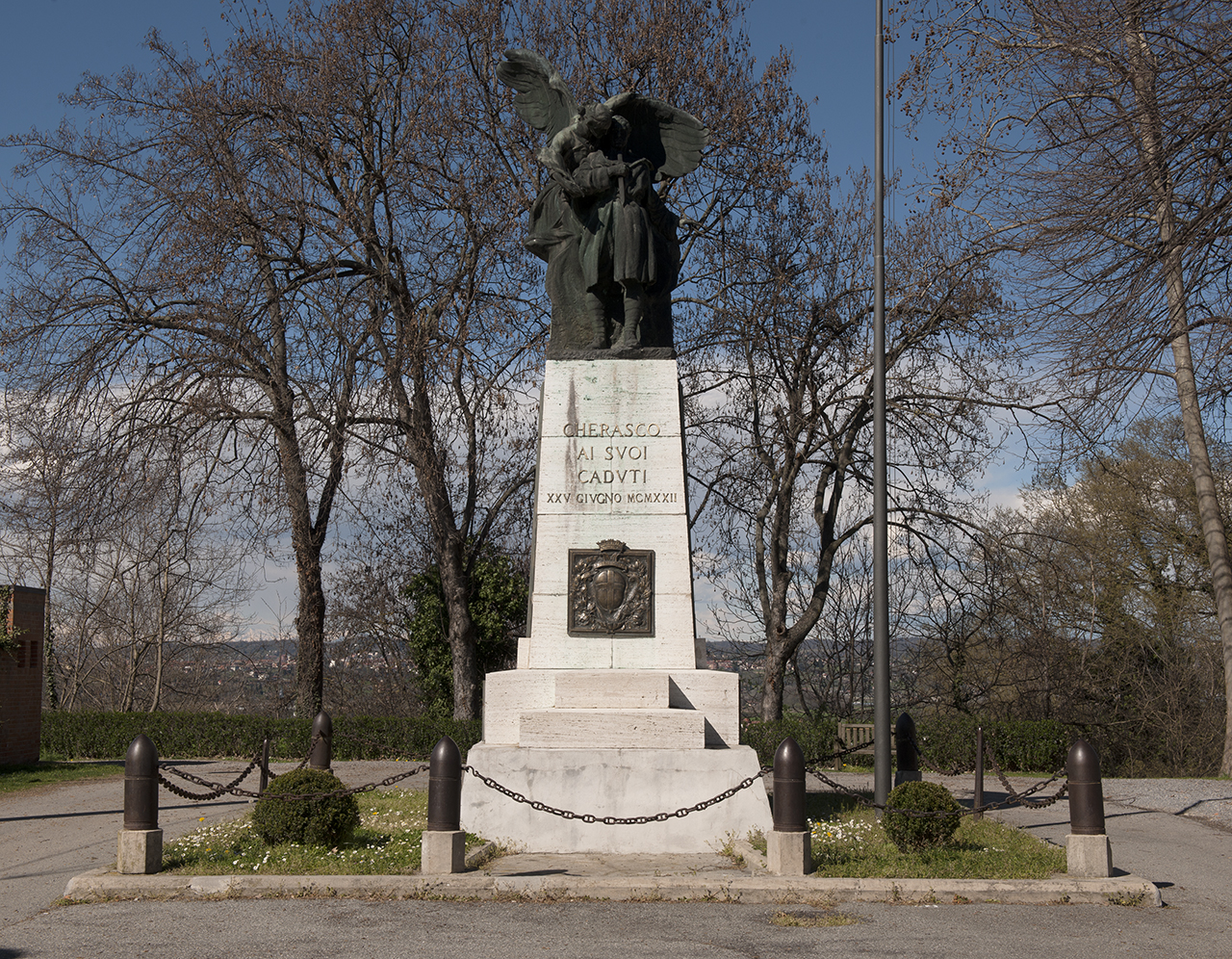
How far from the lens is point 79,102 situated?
66.6ft

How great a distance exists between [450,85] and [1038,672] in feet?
52.8

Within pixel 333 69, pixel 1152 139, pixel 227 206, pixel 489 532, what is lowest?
pixel 489 532

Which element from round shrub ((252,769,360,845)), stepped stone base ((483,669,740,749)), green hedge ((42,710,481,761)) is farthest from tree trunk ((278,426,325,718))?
round shrub ((252,769,360,845))

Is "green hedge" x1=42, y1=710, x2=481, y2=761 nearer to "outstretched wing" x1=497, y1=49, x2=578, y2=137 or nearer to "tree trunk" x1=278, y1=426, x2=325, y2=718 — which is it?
"tree trunk" x1=278, y1=426, x2=325, y2=718

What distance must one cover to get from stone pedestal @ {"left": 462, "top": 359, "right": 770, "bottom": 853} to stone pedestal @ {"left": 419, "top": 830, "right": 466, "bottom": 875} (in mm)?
1356

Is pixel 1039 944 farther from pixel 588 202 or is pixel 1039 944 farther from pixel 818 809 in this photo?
pixel 588 202

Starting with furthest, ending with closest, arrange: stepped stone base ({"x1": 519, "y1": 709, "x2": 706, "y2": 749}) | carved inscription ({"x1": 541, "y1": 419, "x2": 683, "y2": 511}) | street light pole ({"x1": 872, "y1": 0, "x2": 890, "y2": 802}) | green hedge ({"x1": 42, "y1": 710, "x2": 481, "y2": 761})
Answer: green hedge ({"x1": 42, "y1": 710, "x2": 481, "y2": 761}) → street light pole ({"x1": 872, "y1": 0, "x2": 890, "y2": 802}) → carved inscription ({"x1": 541, "y1": 419, "x2": 683, "y2": 511}) → stepped stone base ({"x1": 519, "y1": 709, "x2": 706, "y2": 749})

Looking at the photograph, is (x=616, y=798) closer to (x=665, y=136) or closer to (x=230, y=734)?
(x=665, y=136)

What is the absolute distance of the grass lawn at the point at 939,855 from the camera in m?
7.69

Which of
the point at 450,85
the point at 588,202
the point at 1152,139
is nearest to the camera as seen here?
the point at 1152,139

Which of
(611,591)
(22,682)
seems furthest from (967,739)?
(22,682)

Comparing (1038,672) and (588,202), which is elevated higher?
(588,202)

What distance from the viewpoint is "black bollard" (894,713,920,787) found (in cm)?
1141

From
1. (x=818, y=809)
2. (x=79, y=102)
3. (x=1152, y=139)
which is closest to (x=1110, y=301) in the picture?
(x=1152, y=139)
